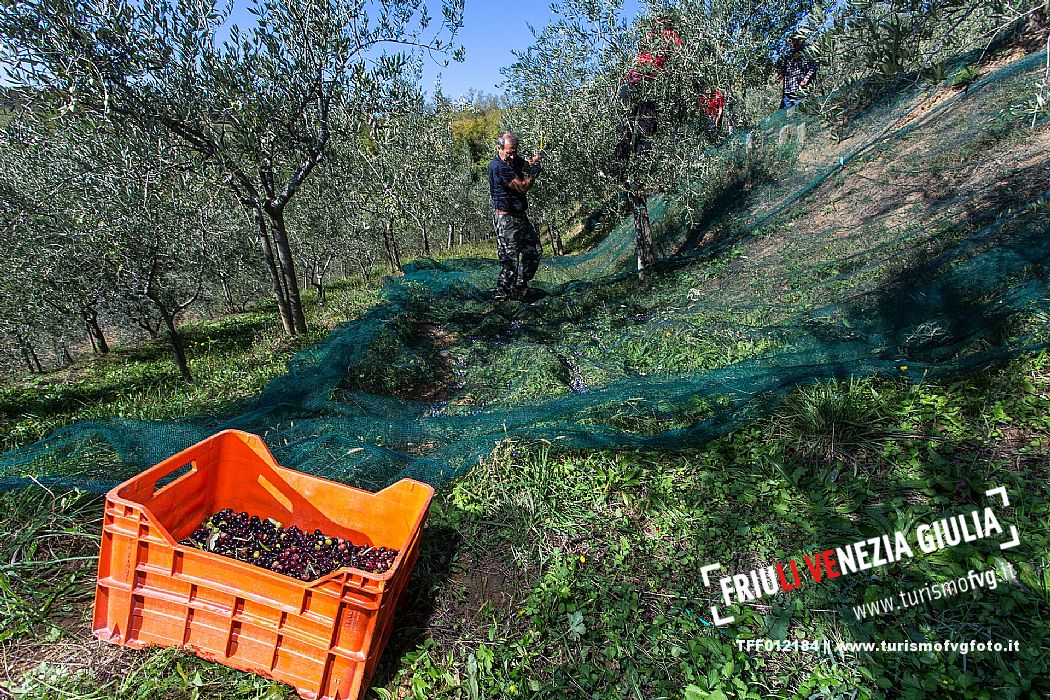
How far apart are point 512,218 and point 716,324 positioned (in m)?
3.76

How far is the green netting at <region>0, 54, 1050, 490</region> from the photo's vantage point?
11.2 feet

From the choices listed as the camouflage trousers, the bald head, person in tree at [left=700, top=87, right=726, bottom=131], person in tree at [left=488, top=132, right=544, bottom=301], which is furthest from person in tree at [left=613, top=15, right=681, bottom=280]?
the bald head

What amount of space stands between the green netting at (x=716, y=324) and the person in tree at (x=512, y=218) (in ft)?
1.58

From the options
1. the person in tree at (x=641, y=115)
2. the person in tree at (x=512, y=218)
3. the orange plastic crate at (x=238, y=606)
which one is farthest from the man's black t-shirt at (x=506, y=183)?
the orange plastic crate at (x=238, y=606)

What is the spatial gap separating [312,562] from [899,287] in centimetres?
492

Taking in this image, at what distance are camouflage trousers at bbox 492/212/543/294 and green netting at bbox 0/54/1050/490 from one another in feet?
1.59

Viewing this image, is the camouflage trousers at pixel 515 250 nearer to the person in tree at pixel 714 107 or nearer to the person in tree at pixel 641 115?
the person in tree at pixel 641 115

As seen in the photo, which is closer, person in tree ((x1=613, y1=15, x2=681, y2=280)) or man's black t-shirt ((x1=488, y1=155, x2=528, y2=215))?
person in tree ((x1=613, y1=15, x2=681, y2=280))

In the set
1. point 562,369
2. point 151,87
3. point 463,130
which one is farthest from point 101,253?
point 463,130

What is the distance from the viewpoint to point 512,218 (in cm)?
794

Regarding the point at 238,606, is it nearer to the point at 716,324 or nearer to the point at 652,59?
the point at 716,324

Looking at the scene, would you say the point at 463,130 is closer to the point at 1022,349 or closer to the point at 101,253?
the point at 101,253

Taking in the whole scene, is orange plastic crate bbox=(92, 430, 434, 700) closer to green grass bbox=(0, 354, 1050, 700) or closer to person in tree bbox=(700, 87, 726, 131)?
green grass bbox=(0, 354, 1050, 700)

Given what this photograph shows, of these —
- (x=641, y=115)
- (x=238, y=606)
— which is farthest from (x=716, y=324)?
(x=238, y=606)
